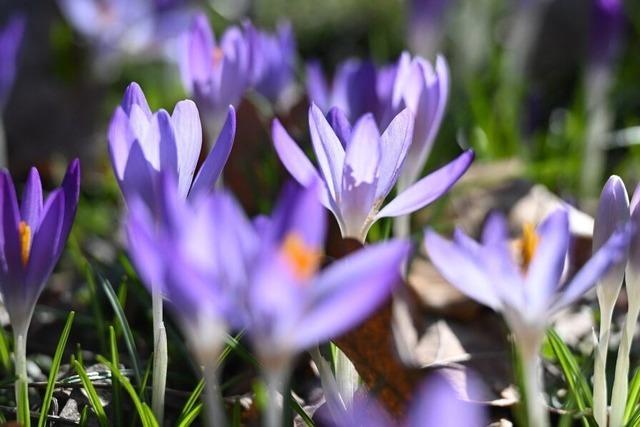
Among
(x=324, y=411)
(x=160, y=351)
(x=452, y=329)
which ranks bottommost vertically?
(x=452, y=329)

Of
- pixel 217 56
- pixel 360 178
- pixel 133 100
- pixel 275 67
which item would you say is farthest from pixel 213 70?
pixel 360 178

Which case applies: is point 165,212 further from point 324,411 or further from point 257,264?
point 324,411

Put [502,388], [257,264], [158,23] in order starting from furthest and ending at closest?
[158,23], [502,388], [257,264]

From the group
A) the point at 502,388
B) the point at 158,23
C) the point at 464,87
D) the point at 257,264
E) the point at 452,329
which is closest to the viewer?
the point at 257,264

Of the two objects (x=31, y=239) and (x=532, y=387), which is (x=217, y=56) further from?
(x=532, y=387)

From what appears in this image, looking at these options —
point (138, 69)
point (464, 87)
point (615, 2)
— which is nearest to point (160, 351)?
point (615, 2)

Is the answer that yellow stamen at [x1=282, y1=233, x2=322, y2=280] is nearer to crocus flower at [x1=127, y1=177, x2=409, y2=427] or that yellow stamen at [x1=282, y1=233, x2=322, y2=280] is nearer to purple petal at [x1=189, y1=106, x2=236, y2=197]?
crocus flower at [x1=127, y1=177, x2=409, y2=427]

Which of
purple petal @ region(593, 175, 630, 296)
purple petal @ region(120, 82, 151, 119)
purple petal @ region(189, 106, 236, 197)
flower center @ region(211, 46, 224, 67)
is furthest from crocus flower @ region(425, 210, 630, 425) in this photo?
flower center @ region(211, 46, 224, 67)
